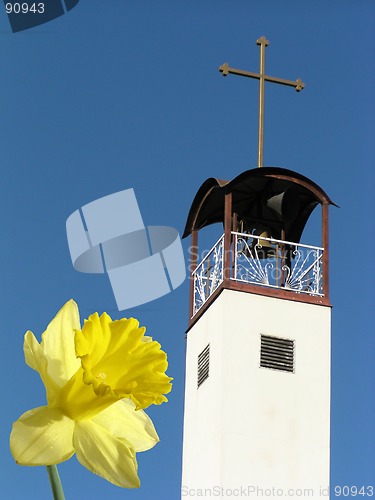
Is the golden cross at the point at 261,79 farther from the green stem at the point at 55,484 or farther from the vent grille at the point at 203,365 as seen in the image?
the green stem at the point at 55,484

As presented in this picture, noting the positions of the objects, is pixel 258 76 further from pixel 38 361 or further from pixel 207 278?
pixel 38 361

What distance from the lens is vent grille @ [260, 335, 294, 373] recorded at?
1180cm

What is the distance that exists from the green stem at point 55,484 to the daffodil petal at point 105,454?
1.9 inches

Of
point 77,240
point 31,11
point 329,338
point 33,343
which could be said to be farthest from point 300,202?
point 33,343

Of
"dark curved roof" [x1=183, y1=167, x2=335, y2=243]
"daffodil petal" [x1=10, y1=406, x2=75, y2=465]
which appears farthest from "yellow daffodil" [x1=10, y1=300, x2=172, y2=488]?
"dark curved roof" [x1=183, y1=167, x2=335, y2=243]

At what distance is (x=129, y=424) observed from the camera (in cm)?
80

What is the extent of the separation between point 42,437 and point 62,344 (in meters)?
0.10

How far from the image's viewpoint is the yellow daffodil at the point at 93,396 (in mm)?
682

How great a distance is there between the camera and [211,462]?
37.2 ft

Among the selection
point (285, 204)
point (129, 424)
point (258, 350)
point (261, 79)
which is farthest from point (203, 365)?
point (129, 424)

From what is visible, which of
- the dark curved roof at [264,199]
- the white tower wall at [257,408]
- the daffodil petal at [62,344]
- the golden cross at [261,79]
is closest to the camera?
the daffodil petal at [62,344]

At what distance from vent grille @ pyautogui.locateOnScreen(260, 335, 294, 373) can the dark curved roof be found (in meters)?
1.41

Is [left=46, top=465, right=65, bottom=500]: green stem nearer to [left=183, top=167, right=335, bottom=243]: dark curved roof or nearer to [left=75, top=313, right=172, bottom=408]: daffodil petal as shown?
[left=75, top=313, right=172, bottom=408]: daffodil petal

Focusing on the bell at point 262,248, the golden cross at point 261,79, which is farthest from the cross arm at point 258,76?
the bell at point 262,248
